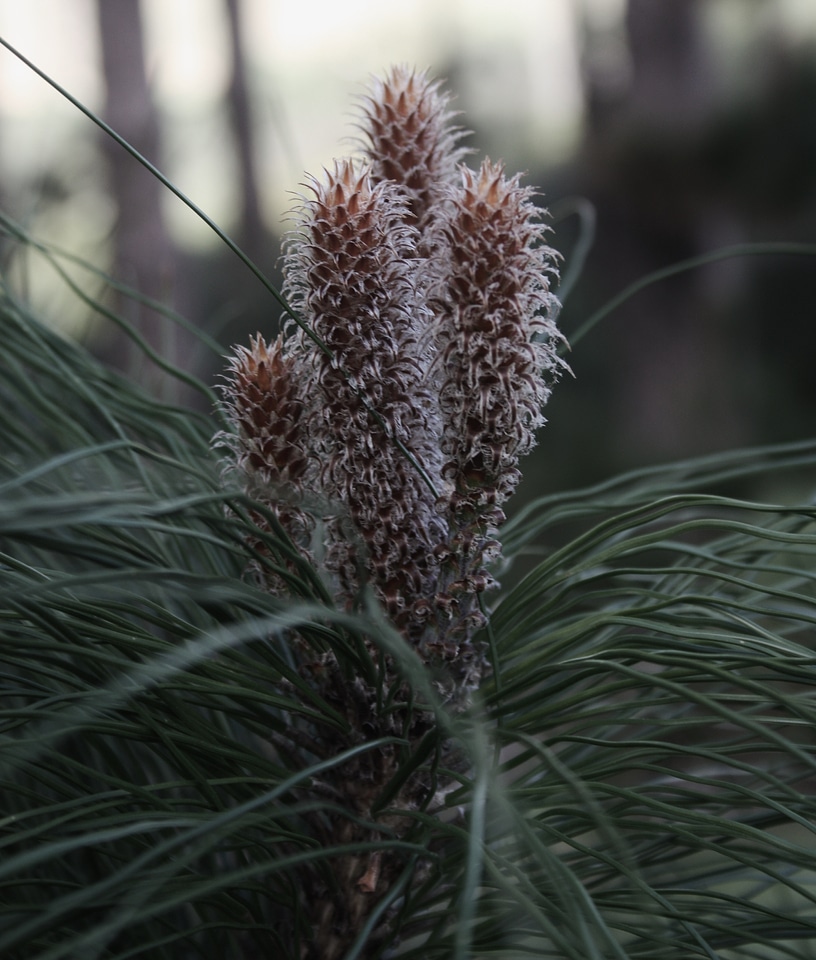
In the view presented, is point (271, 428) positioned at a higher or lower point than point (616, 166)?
lower

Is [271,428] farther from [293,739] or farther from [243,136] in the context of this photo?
[243,136]

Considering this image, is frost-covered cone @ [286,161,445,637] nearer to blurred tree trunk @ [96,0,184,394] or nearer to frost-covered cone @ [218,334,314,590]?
frost-covered cone @ [218,334,314,590]

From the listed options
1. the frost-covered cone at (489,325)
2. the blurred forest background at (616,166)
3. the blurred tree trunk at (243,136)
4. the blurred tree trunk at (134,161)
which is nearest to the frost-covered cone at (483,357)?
the frost-covered cone at (489,325)

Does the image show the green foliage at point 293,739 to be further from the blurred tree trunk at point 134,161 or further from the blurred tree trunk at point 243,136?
the blurred tree trunk at point 243,136

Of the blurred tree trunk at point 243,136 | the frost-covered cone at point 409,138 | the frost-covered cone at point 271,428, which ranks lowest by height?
the frost-covered cone at point 271,428

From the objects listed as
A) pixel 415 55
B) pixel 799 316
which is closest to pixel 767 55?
pixel 799 316

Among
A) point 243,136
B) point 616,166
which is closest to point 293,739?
point 616,166

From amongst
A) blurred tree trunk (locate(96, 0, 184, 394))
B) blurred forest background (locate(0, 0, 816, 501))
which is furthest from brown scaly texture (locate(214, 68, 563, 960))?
blurred forest background (locate(0, 0, 816, 501))
